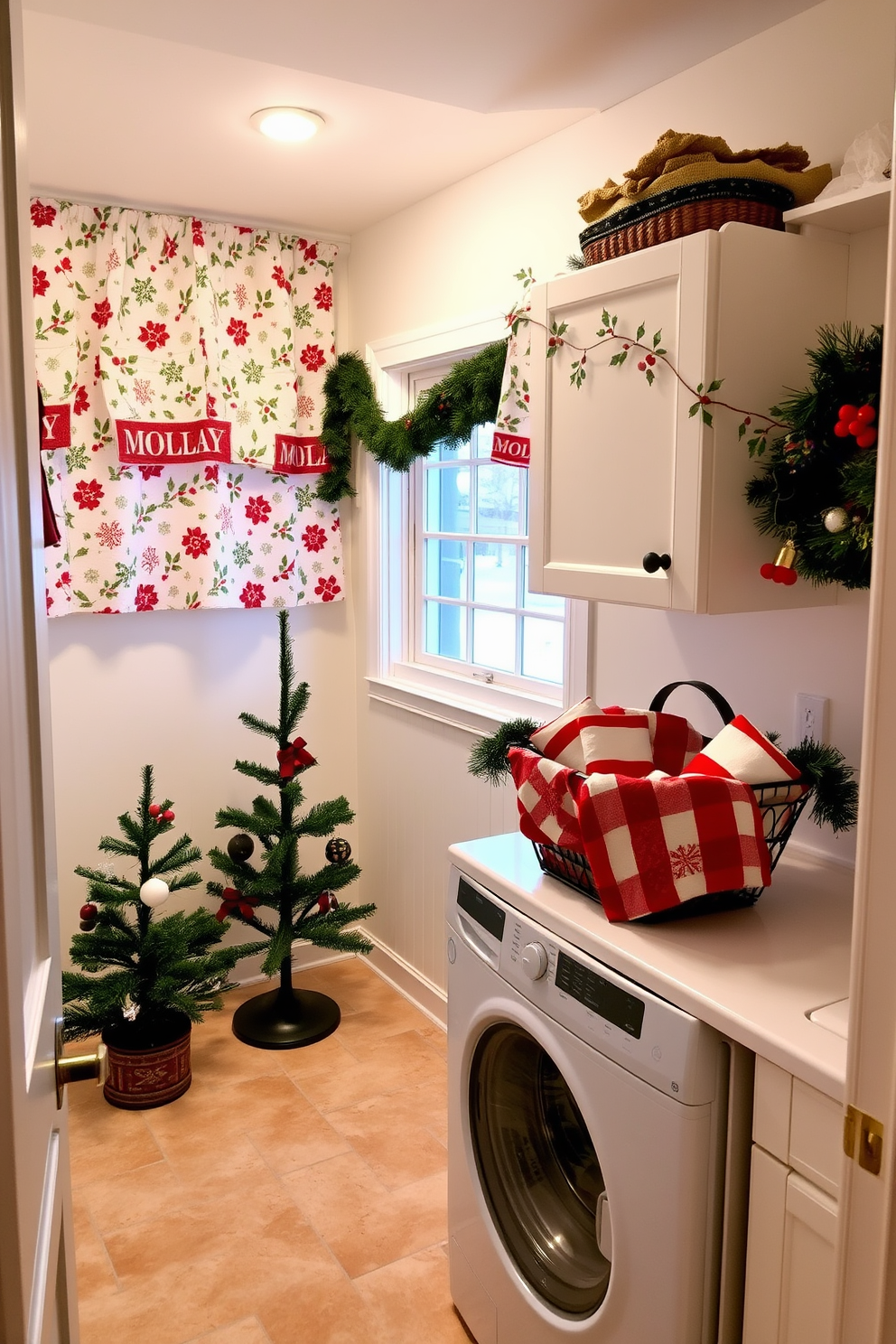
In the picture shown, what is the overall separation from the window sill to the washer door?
1.01 m

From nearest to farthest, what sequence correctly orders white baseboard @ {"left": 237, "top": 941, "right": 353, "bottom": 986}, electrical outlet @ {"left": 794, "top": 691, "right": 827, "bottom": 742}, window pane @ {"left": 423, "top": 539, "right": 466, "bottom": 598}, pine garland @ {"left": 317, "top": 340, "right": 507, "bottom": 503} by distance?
electrical outlet @ {"left": 794, "top": 691, "right": 827, "bottom": 742} → pine garland @ {"left": 317, "top": 340, "right": 507, "bottom": 503} → window pane @ {"left": 423, "top": 539, "right": 466, "bottom": 598} → white baseboard @ {"left": 237, "top": 941, "right": 353, "bottom": 986}

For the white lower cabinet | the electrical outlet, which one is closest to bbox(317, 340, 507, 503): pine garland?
the electrical outlet

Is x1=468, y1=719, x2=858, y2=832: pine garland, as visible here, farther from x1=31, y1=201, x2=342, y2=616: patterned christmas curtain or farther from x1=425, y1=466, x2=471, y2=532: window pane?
x1=31, y1=201, x2=342, y2=616: patterned christmas curtain

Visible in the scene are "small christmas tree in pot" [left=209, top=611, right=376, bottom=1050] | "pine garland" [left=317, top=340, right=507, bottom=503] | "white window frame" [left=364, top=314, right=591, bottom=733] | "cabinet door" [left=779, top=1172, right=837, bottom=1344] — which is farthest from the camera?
"small christmas tree in pot" [left=209, top=611, right=376, bottom=1050]

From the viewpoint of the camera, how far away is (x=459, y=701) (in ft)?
9.95

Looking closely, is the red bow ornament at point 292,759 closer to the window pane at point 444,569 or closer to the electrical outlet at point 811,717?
the window pane at point 444,569

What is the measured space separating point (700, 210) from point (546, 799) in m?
0.96

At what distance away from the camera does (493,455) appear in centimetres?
234

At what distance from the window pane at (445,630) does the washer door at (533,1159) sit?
155cm

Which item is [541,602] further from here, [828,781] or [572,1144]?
[572,1144]

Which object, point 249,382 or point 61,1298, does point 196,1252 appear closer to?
point 61,1298

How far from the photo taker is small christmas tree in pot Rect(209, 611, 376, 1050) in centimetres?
308

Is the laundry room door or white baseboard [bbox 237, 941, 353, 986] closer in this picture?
the laundry room door

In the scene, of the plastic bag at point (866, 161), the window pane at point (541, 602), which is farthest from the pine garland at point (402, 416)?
the plastic bag at point (866, 161)
